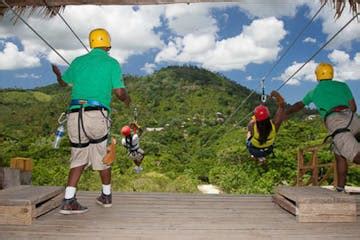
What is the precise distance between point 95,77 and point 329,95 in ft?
9.22

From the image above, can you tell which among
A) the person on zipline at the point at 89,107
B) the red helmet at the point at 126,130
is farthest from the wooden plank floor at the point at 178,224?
the red helmet at the point at 126,130

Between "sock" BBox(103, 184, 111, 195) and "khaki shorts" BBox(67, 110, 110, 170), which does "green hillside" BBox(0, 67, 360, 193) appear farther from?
"sock" BBox(103, 184, 111, 195)

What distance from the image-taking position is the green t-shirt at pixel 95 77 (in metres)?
4.36

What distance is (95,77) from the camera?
14.3 ft

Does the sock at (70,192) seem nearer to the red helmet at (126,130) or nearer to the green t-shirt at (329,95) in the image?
the green t-shirt at (329,95)

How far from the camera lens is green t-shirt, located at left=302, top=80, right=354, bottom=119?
17.7 feet

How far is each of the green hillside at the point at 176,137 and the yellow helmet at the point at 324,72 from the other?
255 cm

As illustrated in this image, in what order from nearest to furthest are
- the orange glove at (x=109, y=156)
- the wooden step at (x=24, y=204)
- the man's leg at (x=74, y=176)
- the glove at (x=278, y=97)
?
the wooden step at (x=24, y=204)
the man's leg at (x=74, y=176)
the orange glove at (x=109, y=156)
the glove at (x=278, y=97)

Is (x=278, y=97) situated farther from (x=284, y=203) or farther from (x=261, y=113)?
(x=284, y=203)

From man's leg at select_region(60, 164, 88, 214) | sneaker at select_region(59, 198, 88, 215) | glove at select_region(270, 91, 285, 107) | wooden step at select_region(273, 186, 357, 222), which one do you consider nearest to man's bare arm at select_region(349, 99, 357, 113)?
glove at select_region(270, 91, 285, 107)

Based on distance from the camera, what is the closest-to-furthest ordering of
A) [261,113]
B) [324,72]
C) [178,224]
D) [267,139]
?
[178,224], [324,72], [261,113], [267,139]

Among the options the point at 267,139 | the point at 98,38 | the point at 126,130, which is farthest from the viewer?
the point at 126,130

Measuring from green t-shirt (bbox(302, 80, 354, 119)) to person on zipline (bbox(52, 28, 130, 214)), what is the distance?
7.96 ft

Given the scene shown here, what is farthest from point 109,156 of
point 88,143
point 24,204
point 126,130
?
point 126,130
